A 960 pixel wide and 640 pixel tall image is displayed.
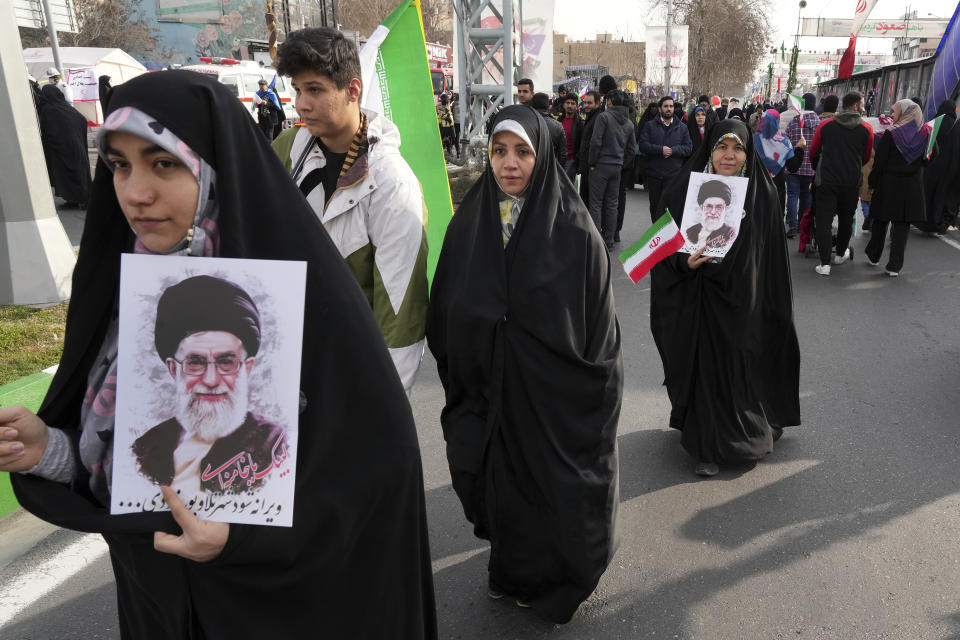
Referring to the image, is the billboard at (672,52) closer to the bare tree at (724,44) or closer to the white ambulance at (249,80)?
the white ambulance at (249,80)

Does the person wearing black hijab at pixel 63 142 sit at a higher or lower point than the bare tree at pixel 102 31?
lower

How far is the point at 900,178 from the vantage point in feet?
26.0

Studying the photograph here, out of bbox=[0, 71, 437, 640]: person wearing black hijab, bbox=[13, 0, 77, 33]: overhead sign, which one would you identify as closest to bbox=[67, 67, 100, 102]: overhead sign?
bbox=[13, 0, 77, 33]: overhead sign

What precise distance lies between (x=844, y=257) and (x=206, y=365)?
8.93 metres

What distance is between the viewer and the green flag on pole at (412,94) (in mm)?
3576

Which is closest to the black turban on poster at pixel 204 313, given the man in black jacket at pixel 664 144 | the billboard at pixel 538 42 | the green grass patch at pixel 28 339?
the green grass patch at pixel 28 339

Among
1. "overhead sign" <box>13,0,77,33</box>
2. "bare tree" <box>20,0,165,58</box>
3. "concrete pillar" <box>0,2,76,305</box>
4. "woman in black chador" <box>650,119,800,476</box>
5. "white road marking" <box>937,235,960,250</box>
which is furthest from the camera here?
Result: "bare tree" <box>20,0,165,58</box>

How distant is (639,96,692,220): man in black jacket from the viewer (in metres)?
9.34

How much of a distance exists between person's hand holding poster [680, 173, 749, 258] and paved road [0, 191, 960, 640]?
1.20 metres

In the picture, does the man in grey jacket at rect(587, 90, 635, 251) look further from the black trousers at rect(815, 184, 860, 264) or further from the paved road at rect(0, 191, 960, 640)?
the paved road at rect(0, 191, 960, 640)

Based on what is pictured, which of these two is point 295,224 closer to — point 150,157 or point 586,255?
point 150,157

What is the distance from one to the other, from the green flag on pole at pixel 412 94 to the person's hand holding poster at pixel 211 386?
92.4 inches

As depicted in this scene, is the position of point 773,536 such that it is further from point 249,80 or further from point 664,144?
point 249,80

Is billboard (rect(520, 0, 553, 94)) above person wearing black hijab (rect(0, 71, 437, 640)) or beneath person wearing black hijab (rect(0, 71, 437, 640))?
above
